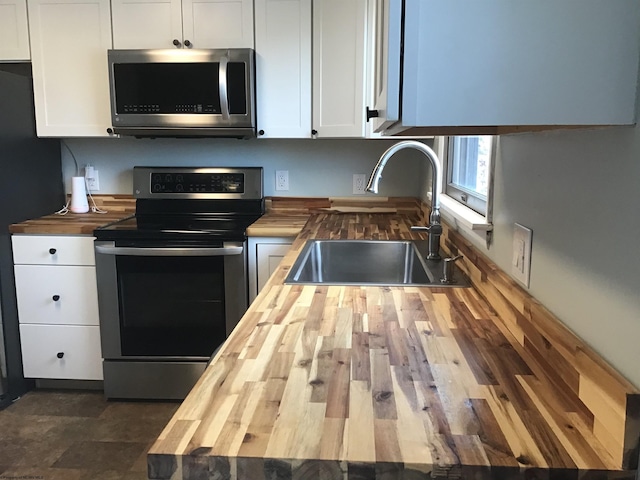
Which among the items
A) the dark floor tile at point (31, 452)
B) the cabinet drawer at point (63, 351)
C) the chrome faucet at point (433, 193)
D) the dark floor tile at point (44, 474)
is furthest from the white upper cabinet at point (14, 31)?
the chrome faucet at point (433, 193)

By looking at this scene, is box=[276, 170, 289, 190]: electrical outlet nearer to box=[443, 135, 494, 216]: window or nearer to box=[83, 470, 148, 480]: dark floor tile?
box=[443, 135, 494, 216]: window

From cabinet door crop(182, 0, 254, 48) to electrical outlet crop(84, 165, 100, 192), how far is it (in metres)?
1.00

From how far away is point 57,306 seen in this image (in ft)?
9.43

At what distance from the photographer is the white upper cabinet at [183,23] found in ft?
9.21

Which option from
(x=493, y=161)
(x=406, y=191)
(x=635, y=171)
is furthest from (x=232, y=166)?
(x=635, y=171)

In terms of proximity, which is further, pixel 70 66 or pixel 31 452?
pixel 70 66

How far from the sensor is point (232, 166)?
3279 millimetres

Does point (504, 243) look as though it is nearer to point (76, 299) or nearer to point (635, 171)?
point (635, 171)

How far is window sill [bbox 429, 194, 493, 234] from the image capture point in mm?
1524

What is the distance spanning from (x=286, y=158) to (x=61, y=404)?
1.72 m

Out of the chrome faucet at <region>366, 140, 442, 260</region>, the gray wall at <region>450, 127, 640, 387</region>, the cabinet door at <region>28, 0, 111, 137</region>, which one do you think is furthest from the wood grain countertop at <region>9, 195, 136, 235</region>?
the gray wall at <region>450, 127, 640, 387</region>

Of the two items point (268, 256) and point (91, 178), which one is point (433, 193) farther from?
point (91, 178)

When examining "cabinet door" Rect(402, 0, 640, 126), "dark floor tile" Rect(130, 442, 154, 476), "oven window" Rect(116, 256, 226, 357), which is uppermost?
"cabinet door" Rect(402, 0, 640, 126)

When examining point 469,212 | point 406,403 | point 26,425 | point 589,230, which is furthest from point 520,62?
point 26,425
